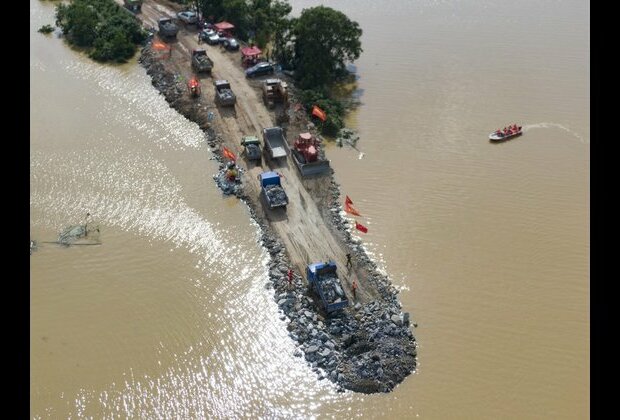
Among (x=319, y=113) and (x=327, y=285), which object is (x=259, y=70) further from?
(x=327, y=285)

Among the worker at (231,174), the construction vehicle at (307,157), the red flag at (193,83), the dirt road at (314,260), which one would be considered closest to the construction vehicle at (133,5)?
the dirt road at (314,260)

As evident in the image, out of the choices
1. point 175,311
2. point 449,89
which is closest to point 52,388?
point 175,311

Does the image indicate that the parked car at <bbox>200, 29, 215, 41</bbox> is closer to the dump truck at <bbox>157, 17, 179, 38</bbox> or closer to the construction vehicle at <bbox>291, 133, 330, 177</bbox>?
the dump truck at <bbox>157, 17, 179, 38</bbox>

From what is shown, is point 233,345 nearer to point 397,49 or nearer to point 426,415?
point 426,415

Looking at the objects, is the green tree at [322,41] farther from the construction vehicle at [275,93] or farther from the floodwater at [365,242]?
the floodwater at [365,242]

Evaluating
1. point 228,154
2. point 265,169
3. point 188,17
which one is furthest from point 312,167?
point 188,17

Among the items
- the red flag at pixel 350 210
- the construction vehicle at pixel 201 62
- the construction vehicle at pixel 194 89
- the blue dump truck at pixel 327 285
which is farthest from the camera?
the construction vehicle at pixel 201 62
